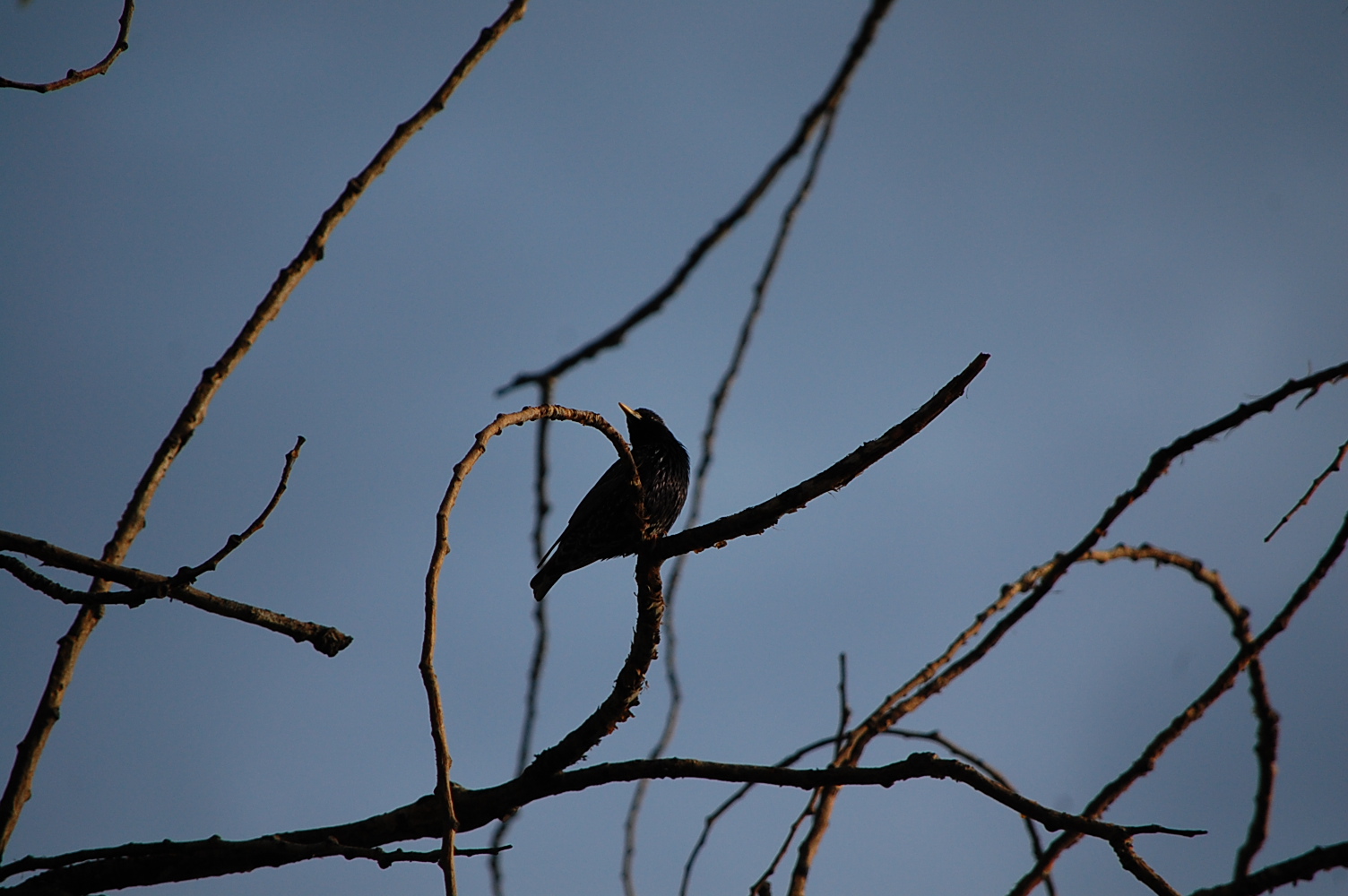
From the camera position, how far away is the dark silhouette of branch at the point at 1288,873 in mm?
1951

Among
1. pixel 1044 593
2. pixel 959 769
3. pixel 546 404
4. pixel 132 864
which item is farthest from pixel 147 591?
pixel 1044 593

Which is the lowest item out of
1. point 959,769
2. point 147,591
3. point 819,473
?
point 959,769

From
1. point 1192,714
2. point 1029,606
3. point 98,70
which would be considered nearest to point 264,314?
point 98,70

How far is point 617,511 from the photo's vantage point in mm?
5547

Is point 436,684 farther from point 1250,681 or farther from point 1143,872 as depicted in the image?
point 1250,681

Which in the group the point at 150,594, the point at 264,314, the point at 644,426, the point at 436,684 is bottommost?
the point at 436,684

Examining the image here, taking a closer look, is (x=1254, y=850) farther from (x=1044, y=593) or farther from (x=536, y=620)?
(x=536, y=620)

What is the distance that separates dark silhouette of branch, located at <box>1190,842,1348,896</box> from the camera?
6.40 ft

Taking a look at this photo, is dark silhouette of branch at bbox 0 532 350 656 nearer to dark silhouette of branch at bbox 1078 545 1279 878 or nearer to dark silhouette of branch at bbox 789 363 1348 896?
dark silhouette of branch at bbox 789 363 1348 896

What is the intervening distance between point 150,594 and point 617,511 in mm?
3325

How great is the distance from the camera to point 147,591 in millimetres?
2352

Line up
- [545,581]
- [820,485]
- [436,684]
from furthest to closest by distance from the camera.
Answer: [545,581] < [820,485] < [436,684]

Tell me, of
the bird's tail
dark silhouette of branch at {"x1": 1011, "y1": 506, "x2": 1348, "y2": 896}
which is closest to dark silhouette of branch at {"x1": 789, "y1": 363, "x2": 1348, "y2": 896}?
dark silhouette of branch at {"x1": 1011, "y1": 506, "x2": 1348, "y2": 896}

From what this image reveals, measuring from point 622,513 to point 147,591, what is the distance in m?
3.27
